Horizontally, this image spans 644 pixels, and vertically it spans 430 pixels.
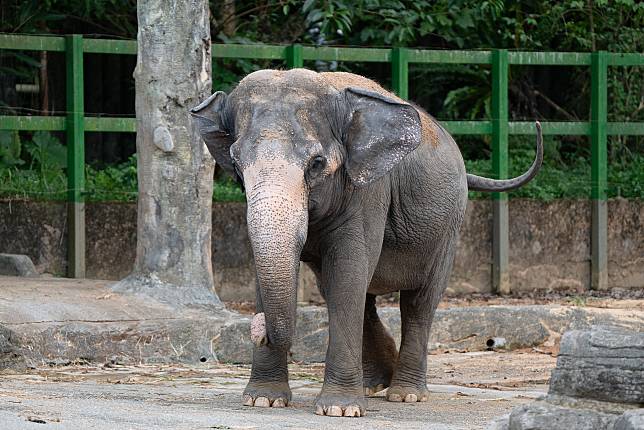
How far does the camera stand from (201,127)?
7660 millimetres

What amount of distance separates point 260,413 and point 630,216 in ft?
24.0

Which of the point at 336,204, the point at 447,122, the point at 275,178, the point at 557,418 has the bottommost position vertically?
the point at 557,418

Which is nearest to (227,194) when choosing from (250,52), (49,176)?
(250,52)

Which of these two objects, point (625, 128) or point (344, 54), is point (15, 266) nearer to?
point (344, 54)

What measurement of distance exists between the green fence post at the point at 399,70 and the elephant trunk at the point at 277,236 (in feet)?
18.7

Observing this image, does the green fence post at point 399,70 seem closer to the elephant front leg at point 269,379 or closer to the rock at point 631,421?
the elephant front leg at point 269,379

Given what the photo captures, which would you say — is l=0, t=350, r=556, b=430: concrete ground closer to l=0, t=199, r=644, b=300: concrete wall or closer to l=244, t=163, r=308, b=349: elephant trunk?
l=244, t=163, r=308, b=349: elephant trunk

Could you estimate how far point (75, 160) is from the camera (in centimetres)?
1130

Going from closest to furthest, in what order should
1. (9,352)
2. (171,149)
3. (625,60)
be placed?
(9,352) → (171,149) → (625,60)

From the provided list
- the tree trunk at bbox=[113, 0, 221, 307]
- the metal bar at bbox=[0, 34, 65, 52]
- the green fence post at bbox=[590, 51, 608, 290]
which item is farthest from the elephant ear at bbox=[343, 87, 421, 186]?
the green fence post at bbox=[590, 51, 608, 290]

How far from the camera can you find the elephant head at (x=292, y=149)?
21.9 ft

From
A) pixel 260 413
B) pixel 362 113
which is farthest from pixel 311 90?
pixel 260 413

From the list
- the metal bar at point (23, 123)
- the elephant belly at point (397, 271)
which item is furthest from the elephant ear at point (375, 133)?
the metal bar at point (23, 123)

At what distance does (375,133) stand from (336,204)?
0.41 metres
